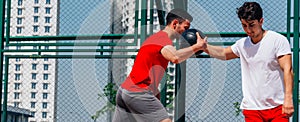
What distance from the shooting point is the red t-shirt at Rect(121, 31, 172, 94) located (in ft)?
22.4

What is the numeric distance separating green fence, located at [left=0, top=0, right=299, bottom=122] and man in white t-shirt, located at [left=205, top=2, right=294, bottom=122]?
6.37ft

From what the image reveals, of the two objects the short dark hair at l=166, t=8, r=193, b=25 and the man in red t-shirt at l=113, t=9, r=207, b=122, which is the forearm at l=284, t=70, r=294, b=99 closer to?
the man in red t-shirt at l=113, t=9, r=207, b=122

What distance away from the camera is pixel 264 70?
6523 mm

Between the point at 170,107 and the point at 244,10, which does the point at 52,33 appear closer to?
the point at 170,107

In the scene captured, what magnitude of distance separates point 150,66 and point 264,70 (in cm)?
115

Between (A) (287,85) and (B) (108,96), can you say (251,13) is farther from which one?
(B) (108,96)

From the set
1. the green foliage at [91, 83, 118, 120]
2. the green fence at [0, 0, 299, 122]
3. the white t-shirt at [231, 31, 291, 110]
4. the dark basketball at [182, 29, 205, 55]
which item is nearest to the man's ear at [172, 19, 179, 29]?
the dark basketball at [182, 29, 205, 55]

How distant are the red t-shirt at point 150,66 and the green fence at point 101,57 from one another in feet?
6.35

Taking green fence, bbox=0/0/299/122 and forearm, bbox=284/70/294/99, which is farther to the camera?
green fence, bbox=0/0/299/122

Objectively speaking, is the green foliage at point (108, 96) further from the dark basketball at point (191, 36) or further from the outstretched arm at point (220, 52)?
the outstretched arm at point (220, 52)

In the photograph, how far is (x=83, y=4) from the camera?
9297mm

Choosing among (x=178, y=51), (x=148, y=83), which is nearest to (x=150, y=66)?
(x=148, y=83)

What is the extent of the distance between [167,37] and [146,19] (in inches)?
85.5

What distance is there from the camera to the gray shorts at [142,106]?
22.5ft
